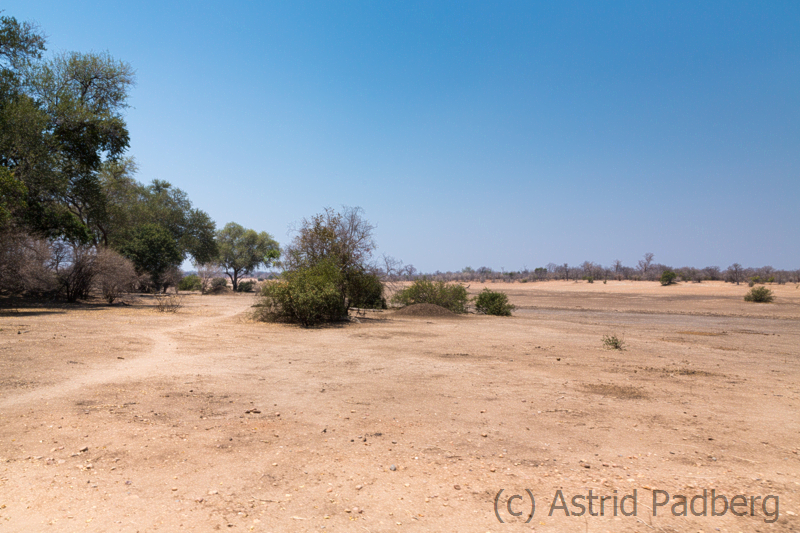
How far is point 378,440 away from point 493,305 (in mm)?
23990

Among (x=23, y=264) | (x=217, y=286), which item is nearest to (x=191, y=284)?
(x=217, y=286)

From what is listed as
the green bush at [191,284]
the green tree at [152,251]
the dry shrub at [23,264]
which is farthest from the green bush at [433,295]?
the green bush at [191,284]

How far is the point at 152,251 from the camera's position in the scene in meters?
35.5

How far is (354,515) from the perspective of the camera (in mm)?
3729

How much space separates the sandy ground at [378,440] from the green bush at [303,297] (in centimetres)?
615

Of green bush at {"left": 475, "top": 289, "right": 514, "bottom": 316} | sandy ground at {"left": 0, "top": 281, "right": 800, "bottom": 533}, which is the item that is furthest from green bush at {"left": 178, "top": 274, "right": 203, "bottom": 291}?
sandy ground at {"left": 0, "top": 281, "right": 800, "bottom": 533}

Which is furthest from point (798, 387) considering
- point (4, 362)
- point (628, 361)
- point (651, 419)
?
point (4, 362)

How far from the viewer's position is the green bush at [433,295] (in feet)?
92.5

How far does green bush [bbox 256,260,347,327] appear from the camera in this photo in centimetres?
1789

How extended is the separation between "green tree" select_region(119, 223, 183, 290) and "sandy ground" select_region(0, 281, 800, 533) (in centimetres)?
2551

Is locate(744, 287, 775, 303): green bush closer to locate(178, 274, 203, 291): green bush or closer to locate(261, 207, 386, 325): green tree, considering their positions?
locate(261, 207, 386, 325): green tree

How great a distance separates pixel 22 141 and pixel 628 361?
25.3 meters

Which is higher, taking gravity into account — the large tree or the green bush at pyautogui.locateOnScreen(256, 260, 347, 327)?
the large tree

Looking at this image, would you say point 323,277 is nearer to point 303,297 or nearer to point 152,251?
point 303,297
